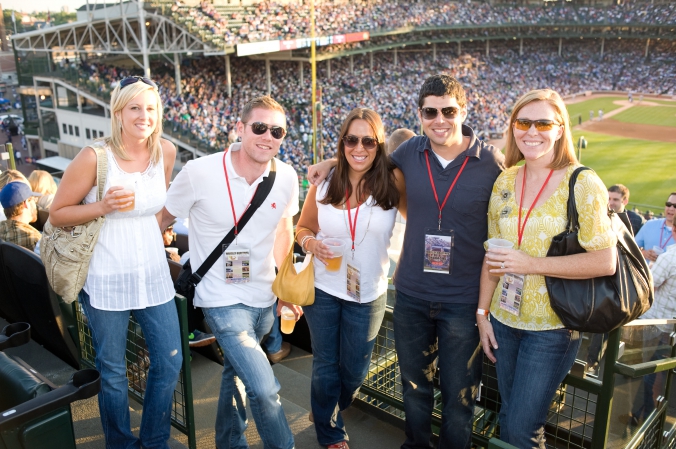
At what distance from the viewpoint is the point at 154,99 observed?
252 cm

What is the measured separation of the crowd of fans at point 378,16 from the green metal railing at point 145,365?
2209cm

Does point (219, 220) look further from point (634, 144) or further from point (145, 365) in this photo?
point (634, 144)

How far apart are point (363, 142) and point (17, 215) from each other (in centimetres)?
300

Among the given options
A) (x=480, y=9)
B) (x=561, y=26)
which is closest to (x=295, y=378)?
(x=480, y=9)

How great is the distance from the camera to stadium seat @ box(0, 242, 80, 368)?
131 inches

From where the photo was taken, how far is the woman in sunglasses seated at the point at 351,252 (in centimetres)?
268

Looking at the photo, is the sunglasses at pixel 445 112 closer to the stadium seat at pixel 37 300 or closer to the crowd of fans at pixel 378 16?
the stadium seat at pixel 37 300

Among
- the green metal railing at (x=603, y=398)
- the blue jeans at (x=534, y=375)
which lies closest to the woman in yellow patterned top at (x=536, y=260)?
the blue jeans at (x=534, y=375)

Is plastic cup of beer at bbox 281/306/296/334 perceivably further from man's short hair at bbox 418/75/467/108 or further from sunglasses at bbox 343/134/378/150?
man's short hair at bbox 418/75/467/108

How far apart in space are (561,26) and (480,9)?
318 inches

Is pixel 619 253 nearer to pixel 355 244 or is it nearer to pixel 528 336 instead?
pixel 528 336

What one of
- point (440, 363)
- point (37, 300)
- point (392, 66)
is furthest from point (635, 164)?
point (37, 300)

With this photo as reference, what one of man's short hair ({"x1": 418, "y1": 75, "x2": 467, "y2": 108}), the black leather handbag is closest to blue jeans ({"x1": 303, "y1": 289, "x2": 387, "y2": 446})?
the black leather handbag

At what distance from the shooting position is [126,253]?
249cm
